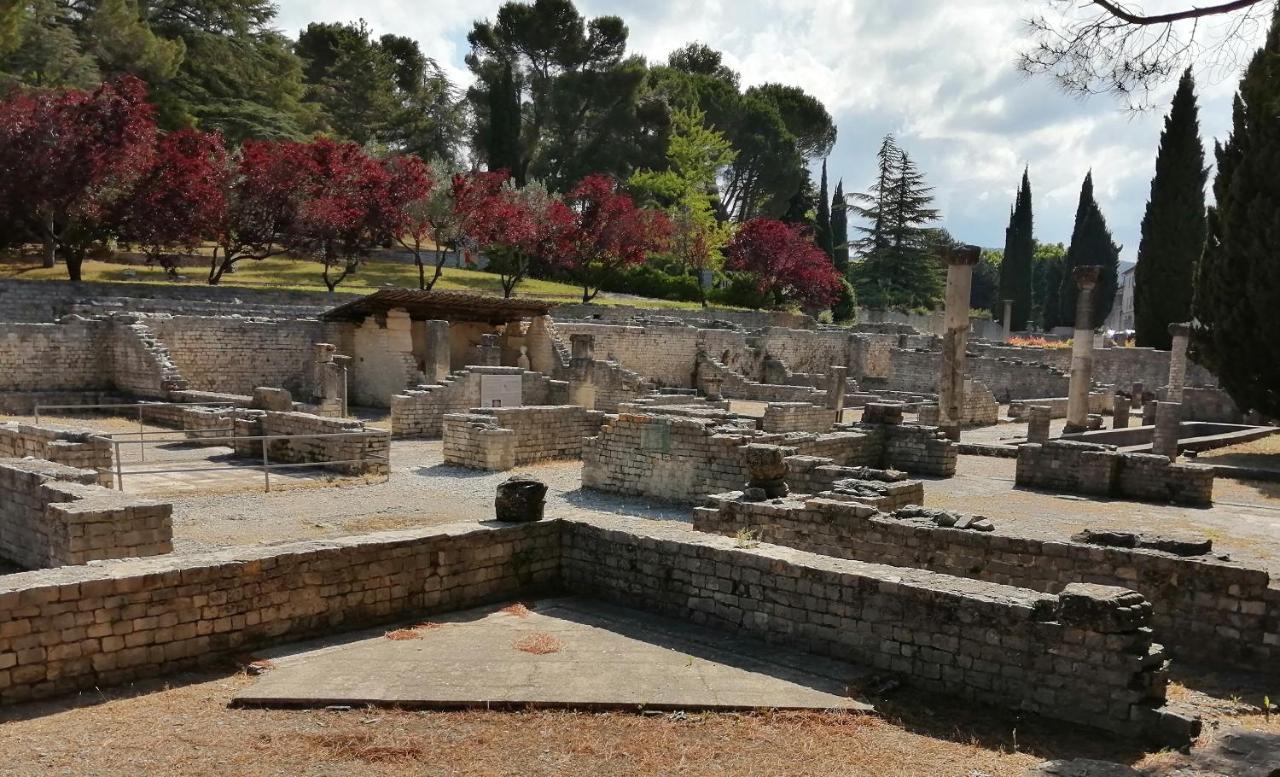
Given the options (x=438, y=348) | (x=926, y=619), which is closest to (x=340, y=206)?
(x=438, y=348)

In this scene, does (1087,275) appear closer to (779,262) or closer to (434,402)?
(434,402)

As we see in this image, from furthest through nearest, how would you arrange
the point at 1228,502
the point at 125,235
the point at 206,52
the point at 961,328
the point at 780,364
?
the point at 206,52 < the point at 780,364 < the point at 125,235 < the point at 961,328 < the point at 1228,502

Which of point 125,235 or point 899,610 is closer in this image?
point 899,610

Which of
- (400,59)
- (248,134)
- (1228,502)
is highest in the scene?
(400,59)

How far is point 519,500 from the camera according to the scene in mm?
8664

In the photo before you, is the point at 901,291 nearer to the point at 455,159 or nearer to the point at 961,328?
the point at 455,159

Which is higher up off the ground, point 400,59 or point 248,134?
point 400,59

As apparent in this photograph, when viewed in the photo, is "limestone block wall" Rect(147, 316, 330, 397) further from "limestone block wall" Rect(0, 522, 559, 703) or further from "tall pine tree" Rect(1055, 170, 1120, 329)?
"tall pine tree" Rect(1055, 170, 1120, 329)

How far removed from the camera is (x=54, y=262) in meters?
34.5

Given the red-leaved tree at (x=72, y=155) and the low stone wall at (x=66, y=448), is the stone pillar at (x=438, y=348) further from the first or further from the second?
the low stone wall at (x=66, y=448)

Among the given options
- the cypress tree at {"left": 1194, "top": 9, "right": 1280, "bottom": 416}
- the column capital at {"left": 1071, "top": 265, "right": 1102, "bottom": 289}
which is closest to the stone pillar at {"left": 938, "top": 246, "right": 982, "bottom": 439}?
the column capital at {"left": 1071, "top": 265, "right": 1102, "bottom": 289}

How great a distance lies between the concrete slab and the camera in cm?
601

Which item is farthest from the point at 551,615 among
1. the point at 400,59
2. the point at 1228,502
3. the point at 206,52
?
the point at 400,59

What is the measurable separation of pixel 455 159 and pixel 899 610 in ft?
189
